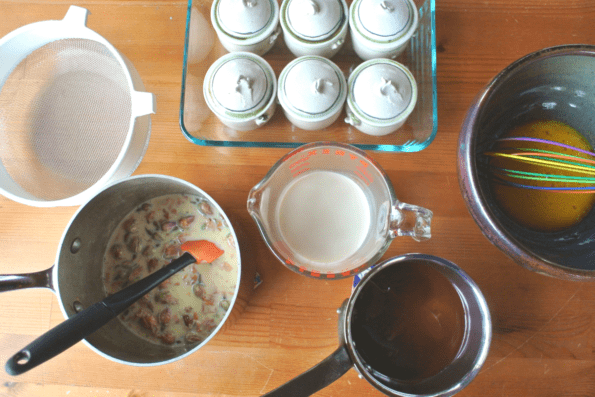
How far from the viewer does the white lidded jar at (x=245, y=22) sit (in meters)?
0.48

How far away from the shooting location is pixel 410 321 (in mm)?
465

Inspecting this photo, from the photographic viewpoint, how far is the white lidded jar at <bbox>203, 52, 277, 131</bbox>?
1.53 ft

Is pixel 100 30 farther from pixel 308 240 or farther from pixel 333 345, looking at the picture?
pixel 333 345

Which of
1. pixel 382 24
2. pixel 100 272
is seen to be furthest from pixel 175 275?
pixel 382 24

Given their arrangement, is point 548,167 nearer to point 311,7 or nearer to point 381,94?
point 381,94

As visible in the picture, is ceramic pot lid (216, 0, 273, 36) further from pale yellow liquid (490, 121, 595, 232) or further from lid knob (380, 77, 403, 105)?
pale yellow liquid (490, 121, 595, 232)

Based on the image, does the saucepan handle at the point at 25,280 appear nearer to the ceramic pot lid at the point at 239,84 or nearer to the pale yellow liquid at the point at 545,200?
the ceramic pot lid at the point at 239,84

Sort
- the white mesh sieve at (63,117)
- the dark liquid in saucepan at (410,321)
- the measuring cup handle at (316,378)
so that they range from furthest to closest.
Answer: the white mesh sieve at (63,117) → the dark liquid in saucepan at (410,321) → the measuring cup handle at (316,378)

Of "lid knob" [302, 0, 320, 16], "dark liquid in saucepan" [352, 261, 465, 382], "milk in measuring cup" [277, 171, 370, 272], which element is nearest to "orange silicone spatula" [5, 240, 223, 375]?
"milk in measuring cup" [277, 171, 370, 272]

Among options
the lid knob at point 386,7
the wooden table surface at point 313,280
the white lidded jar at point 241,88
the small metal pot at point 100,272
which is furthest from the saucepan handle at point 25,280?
the lid knob at point 386,7

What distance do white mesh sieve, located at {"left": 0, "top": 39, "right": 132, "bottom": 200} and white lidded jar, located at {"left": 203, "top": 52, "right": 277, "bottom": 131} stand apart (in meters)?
0.17

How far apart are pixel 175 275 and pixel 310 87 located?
12.1 inches

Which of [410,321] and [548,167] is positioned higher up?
[548,167]

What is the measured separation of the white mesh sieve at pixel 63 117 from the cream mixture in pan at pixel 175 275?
12 centimetres
